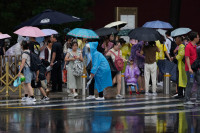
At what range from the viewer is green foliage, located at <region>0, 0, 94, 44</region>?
29.9 metres

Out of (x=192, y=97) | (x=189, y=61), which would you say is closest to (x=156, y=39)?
(x=192, y=97)

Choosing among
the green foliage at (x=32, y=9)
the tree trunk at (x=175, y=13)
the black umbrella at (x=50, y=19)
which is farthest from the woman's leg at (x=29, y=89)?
the tree trunk at (x=175, y=13)

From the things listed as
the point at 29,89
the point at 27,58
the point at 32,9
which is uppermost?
→ the point at 32,9

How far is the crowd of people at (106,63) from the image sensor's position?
1667 cm

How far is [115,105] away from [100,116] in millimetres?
2515

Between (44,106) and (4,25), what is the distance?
649 inches

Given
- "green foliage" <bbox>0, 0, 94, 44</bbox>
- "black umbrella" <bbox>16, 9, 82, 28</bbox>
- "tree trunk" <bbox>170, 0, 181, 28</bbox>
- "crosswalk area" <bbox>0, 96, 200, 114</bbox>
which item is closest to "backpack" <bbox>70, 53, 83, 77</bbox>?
"crosswalk area" <bbox>0, 96, 200, 114</bbox>

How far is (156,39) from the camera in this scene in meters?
18.7

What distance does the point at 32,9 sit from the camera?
1288 inches

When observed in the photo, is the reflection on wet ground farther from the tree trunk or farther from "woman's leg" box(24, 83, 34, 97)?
the tree trunk

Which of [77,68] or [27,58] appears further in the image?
[77,68]

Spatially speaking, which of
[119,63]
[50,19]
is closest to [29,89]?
[119,63]

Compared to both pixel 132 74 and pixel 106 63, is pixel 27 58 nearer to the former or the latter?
pixel 106 63

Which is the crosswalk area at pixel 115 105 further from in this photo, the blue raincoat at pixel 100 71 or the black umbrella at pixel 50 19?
the black umbrella at pixel 50 19
